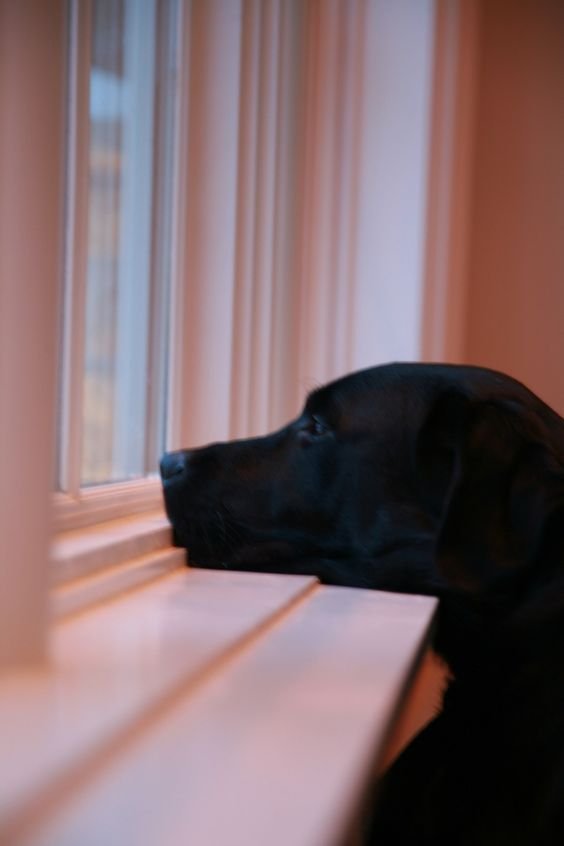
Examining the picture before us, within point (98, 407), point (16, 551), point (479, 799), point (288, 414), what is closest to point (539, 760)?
point (479, 799)

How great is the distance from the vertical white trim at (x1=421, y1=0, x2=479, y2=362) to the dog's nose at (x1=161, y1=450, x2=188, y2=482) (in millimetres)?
600

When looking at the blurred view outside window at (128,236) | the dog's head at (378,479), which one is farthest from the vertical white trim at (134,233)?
the dog's head at (378,479)

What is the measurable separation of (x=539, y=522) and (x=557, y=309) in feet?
3.74

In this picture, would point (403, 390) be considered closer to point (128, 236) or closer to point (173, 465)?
point (173, 465)

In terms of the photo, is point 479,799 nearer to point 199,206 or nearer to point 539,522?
point 539,522

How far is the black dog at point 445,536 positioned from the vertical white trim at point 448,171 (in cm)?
41

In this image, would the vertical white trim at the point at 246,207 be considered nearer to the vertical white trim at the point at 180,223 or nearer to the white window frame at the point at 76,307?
the vertical white trim at the point at 180,223

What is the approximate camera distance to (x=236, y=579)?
3.91 ft

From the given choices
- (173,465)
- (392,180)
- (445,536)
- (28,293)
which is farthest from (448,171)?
(28,293)

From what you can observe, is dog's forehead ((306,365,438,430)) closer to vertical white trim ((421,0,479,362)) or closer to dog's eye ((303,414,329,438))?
dog's eye ((303,414,329,438))

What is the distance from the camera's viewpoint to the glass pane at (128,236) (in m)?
1.28

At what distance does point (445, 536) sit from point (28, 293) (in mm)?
628

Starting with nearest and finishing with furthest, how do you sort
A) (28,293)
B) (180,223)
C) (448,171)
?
(28,293), (180,223), (448,171)

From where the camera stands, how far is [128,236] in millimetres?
1376
